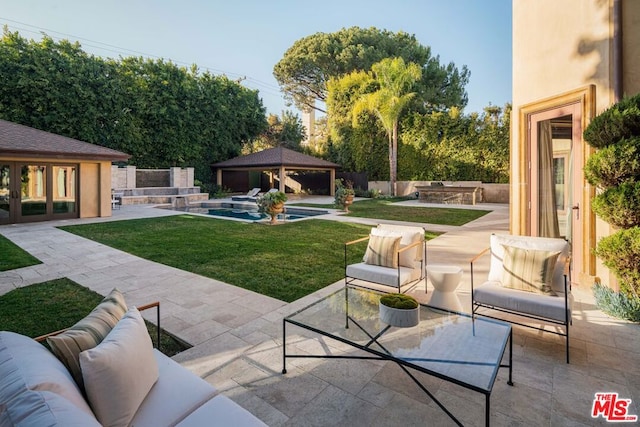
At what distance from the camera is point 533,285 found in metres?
3.57

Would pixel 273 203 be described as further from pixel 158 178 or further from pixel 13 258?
pixel 158 178

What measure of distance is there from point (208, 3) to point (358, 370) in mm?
18871

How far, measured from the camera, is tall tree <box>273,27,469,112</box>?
87.9 feet

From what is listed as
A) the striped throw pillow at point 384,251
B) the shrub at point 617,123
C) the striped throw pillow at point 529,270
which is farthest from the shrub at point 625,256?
the striped throw pillow at point 384,251

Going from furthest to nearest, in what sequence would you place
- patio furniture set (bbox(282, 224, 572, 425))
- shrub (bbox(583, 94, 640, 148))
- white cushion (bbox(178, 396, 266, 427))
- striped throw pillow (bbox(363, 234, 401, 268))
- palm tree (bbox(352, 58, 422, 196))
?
palm tree (bbox(352, 58, 422, 196))
striped throw pillow (bbox(363, 234, 401, 268))
shrub (bbox(583, 94, 640, 148))
patio furniture set (bbox(282, 224, 572, 425))
white cushion (bbox(178, 396, 266, 427))

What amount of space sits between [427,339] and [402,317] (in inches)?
10.7

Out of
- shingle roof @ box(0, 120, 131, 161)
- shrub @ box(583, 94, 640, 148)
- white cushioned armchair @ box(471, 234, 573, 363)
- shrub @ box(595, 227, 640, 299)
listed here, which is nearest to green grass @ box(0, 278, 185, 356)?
white cushioned armchair @ box(471, 234, 573, 363)

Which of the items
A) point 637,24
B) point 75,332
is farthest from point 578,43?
point 75,332

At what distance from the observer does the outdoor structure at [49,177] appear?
11555 mm

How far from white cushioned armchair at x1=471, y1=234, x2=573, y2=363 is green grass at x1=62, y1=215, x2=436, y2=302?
2.42 meters

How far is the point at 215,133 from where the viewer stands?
88.0 feet

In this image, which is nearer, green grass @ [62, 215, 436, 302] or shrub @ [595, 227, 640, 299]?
shrub @ [595, 227, 640, 299]

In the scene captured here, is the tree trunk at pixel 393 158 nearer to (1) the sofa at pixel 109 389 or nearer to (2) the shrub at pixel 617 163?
(2) the shrub at pixel 617 163

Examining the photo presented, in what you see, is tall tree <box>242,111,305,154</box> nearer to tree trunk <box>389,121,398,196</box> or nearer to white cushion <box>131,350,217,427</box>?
tree trunk <box>389,121,398,196</box>
